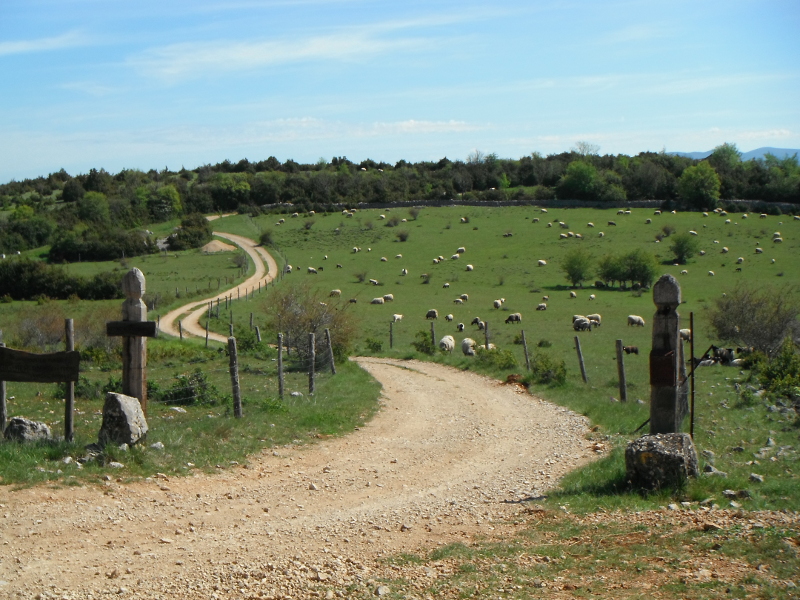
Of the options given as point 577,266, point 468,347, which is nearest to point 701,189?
point 577,266

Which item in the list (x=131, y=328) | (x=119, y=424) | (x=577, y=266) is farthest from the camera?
(x=577, y=266)

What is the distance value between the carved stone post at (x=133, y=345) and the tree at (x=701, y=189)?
310 ft

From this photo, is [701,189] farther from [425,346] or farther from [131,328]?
[131,328]

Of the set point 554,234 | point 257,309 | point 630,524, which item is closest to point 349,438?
point 630,524

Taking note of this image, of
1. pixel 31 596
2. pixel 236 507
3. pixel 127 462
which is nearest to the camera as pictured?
pixel 31 596

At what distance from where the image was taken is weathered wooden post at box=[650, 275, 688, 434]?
10.9 meters

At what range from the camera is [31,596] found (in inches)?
Result: 269

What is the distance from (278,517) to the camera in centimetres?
921

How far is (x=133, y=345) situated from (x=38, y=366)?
143cm

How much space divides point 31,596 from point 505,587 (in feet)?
14.4

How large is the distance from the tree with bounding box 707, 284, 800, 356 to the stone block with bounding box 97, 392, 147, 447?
84.0ft

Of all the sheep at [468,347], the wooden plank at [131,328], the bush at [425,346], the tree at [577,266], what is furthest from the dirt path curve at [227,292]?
the wooden plank at [131,328]

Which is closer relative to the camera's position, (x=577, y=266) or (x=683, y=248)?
(x=577, y=266)

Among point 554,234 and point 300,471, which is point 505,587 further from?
point 554,234
